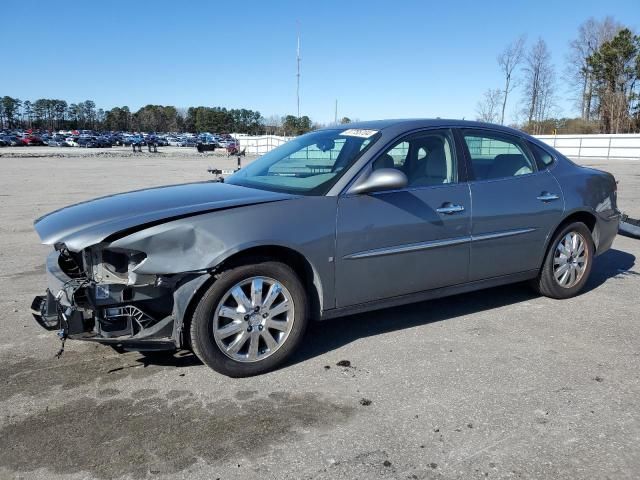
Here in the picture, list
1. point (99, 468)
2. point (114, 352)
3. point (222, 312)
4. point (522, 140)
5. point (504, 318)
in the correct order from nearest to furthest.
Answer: point (99, 468) → point (222, 312) → point (114, 352) → point (504, 318) → point (522, 140)

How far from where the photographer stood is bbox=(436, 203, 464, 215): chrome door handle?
13.5 feet

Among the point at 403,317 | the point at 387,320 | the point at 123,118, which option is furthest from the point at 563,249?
the point at 123,118

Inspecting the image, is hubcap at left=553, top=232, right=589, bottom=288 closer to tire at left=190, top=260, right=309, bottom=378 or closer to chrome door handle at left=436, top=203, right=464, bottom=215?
chrome door handle at left=436, top=203, right=464, bottom=215

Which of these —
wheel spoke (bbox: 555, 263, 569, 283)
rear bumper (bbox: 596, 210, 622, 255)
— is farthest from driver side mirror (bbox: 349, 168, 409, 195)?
rear bumper (bbox: 596, 210, 622, 255)

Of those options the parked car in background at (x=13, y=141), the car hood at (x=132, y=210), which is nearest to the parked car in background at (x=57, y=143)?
the parked car in background at (x=13, y=141)

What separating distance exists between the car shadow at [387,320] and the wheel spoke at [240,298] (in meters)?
0.56

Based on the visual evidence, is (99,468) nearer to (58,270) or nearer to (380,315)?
(58,270)

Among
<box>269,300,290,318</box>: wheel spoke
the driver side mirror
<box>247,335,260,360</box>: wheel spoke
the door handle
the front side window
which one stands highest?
the front side window

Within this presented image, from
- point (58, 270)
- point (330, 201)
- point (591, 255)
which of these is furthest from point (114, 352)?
point (591, 255)

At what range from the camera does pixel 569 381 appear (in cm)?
347

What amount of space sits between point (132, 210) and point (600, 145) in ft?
123

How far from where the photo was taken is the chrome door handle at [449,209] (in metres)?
4.13

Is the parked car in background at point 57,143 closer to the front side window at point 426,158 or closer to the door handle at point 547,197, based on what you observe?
the front side window at point 426,158

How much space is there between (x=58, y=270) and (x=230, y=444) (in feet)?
5.84
